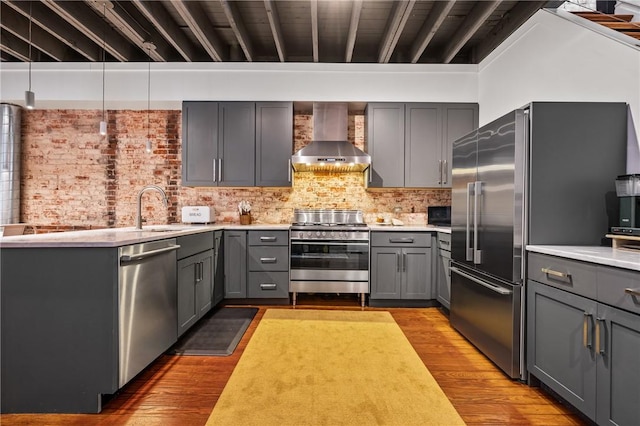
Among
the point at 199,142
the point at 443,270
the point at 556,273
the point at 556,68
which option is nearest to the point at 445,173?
the point at 443,270

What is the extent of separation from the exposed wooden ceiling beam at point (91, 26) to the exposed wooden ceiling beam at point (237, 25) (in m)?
1.48

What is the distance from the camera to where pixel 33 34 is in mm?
3957

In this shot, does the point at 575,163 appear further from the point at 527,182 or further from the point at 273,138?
the point at 273,138

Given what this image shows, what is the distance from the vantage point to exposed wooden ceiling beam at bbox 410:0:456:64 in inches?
129

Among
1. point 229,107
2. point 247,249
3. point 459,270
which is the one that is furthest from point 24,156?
point 459,270

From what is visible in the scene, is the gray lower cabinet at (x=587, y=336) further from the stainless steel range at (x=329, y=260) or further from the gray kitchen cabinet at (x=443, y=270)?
the stainless steel range at (x=329, y=260)

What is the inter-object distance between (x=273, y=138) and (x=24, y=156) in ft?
11.7

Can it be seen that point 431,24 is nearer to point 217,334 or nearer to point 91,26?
point 91,26

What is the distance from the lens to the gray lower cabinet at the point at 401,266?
4.11 metres

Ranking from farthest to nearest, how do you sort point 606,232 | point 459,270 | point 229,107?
point 229,107 → point 459,270 → point 606,232

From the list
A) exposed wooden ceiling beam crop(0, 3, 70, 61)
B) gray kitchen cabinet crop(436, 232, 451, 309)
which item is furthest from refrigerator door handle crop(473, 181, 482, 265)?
exposed wooden ceiling beam crop(0, 3, 70, 61)

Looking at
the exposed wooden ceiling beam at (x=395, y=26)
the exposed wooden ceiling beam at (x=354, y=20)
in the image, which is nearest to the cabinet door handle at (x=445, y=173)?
the exposed wooden ceiling beam at (x=395, y=26)

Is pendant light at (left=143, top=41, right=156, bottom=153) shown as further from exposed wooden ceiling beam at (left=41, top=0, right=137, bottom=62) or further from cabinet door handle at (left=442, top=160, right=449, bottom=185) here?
cabinet door handle at (left=442, top=160, right=449, bottom=185)

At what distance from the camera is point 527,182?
7.54 feet
